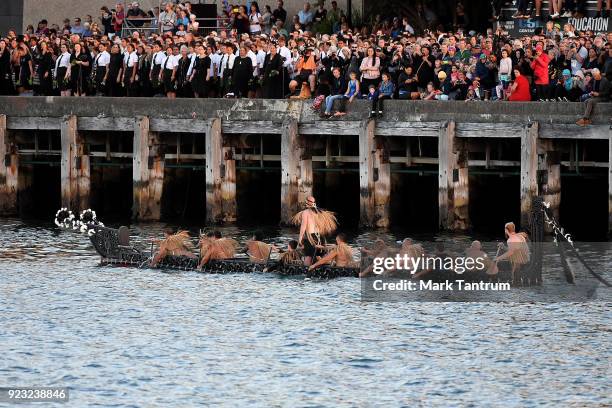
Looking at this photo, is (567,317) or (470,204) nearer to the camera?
(567,317)

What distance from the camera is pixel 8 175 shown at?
4747 cm

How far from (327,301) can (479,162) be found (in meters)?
9.71

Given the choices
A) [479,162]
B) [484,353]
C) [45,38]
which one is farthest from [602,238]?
[45,38]

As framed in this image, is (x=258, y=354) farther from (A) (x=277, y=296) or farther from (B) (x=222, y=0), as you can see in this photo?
(B) (x=222, y=0)

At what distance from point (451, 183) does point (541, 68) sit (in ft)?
11.4

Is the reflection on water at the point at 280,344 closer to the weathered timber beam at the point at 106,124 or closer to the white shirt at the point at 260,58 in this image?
the white shirt at the point at 260,58

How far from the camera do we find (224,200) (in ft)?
147

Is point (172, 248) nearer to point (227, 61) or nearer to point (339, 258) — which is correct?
point (339, 258)

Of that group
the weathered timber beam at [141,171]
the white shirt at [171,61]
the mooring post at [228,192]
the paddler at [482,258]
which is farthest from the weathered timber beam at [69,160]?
the paddler at [482,258]

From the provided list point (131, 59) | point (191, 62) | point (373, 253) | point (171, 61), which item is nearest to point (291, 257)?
point (373, 253)

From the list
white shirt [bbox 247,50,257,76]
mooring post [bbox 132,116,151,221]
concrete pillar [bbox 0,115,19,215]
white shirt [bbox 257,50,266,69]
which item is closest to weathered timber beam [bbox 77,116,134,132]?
mooring post [bbox 132,116,151,221]

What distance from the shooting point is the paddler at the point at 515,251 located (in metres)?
34.4

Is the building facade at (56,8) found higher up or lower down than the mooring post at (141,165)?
higher up

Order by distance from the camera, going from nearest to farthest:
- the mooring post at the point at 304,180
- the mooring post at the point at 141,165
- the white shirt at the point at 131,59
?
the mooring post at the point at 304,180, the mooring post at the point at 141,165, the white shirt at the point at 131,59
